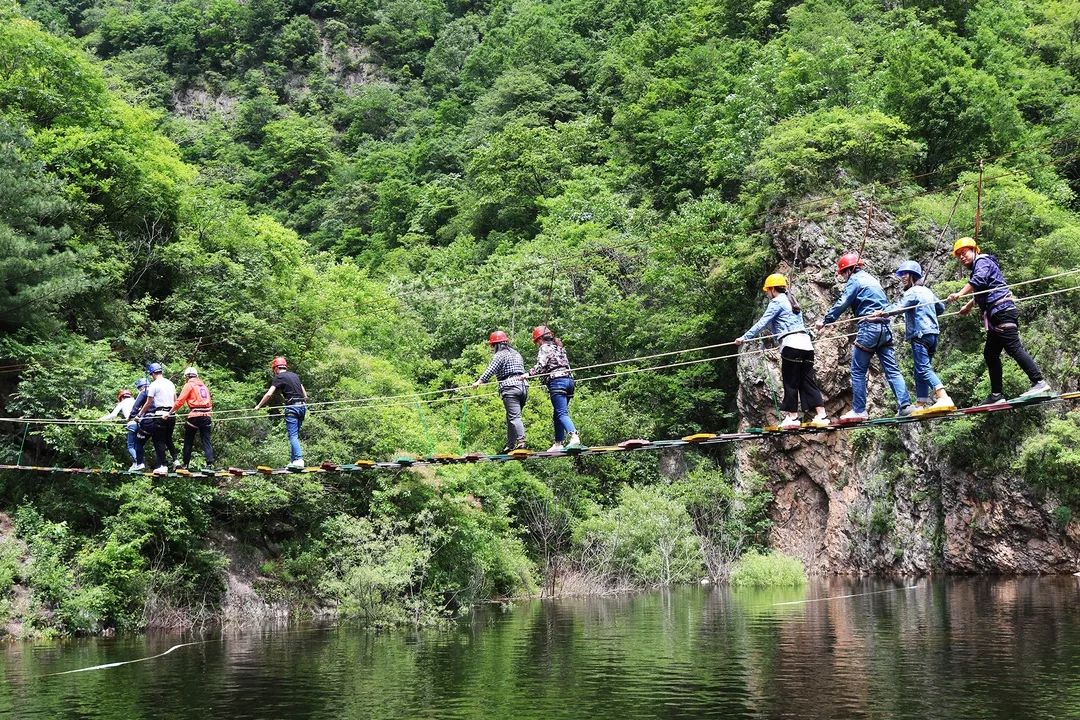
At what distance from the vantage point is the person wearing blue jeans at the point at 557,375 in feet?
48.9

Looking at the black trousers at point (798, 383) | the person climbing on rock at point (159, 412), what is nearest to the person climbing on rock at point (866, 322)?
the black trousers at point (798, 383)

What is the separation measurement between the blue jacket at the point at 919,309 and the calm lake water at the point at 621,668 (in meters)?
5.78

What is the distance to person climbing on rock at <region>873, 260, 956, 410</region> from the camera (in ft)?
40.7

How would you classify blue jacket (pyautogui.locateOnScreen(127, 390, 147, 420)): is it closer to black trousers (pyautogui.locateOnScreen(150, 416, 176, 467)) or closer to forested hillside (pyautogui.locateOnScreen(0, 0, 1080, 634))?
black trousers (pyautogui.locateOnScreen(150, 416, 176, 467))

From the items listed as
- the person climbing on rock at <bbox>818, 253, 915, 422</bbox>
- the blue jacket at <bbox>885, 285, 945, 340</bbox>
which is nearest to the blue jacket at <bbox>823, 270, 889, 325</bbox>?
the person climbing on rock at <bbox>818, 253, 915, 422</bbox>

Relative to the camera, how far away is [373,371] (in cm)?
3391

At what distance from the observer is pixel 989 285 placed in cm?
1205

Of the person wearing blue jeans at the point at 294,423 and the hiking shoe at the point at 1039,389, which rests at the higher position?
the person wearing blue jeans at the point at 294,423

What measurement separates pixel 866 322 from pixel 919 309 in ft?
2.10

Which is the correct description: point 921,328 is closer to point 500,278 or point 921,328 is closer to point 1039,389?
point 1039,389

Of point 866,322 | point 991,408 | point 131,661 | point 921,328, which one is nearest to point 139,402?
point 131,661

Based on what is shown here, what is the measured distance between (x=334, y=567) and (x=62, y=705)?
14235 mm

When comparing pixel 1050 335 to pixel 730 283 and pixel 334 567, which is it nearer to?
pixel 730 283

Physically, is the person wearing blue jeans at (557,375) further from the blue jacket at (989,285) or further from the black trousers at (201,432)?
the black trousers at (201,432)
